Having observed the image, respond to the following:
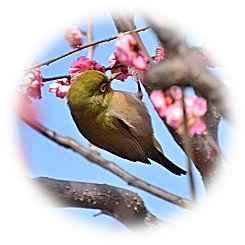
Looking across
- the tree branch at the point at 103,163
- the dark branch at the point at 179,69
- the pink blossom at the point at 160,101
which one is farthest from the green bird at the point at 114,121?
the dark branch at the point at 179,69

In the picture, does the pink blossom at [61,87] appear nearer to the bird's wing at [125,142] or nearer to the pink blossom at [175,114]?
the bird's wing at [125,142]

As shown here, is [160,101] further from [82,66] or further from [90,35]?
[82,66]

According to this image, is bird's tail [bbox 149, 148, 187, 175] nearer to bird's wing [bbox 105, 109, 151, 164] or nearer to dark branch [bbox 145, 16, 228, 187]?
bird's wing [bbox 105, 109, 151, 164]

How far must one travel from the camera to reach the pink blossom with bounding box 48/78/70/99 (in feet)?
9.23

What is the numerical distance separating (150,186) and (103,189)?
4.03 feet

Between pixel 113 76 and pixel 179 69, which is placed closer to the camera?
pixel 179 69

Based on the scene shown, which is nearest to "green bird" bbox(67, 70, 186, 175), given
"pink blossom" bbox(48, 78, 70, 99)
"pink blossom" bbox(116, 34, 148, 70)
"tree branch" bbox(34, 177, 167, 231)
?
"pink blossom" bbox(48, 78, 70, 99)

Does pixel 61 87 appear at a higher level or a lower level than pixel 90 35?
lower

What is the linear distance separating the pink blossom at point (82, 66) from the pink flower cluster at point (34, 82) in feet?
0.70

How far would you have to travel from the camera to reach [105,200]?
7.88 feet

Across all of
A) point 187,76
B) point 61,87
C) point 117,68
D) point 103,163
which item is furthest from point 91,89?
point 187,76

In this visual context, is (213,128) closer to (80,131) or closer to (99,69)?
(99,69)

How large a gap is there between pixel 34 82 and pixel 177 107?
122cm

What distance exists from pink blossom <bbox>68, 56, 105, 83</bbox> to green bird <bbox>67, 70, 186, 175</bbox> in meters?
0.26
